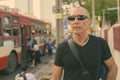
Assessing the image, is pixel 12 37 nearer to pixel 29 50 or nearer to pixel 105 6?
pixel 29 50

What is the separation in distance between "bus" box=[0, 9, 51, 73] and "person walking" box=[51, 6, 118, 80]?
1108 cm

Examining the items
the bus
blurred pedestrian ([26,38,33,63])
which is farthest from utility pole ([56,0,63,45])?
blurred pedestrian ([26,38,33,63])

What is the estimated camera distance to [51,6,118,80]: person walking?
12.7 feet

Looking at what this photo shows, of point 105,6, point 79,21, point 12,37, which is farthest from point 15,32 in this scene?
point 105,6

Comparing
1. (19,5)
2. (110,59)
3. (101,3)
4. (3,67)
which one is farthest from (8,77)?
(19,5)

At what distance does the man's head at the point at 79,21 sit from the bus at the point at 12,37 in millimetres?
11123

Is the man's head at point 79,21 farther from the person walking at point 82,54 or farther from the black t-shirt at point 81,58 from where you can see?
the black t-shirt at point 81,58

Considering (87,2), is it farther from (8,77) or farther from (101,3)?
(8,77)

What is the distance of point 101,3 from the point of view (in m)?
60.0

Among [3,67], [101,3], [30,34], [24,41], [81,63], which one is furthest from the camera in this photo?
[101,3]

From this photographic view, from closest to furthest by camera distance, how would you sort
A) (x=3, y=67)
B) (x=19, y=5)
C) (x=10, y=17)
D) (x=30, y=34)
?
1. (x=3, y=67)
2. (x=10, y=17)
3. (x=30, y=34)
4. (x=19, y=5)

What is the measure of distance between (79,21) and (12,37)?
13.0 meters

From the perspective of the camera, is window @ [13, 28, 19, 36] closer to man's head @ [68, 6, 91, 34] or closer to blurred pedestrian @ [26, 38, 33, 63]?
blurred pedestrian @ [26, 38, 33, 63]

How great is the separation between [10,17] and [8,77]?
2666mm
